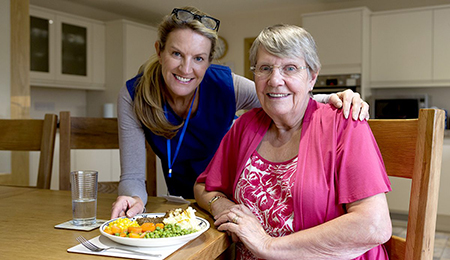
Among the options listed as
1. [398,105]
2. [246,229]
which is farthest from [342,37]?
[246,229]

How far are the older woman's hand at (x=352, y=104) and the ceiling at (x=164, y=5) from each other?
4787 millimetres

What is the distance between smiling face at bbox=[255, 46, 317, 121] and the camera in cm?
123

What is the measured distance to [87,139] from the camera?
1938 millimetres

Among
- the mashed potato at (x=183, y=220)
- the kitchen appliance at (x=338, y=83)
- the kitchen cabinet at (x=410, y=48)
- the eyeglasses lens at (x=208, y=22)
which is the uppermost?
the kitchen cabinet at (x=410, y=48)

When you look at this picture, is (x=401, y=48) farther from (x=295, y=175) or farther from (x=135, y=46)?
(x=295, y=175)

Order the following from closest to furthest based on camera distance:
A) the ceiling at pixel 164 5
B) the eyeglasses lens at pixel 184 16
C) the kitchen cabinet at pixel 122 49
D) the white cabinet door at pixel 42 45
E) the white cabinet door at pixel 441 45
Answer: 1. the eyeglasses lens at pixel 184 16
2. the white cabinet door at pixel 441 45
3. the white cabinet door at pixel 42 45
4. the ceiling at pixel 164 5
5. the kitchen cabinet at pixel 122 49

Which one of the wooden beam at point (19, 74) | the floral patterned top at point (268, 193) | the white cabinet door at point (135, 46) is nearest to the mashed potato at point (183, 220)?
the floral patterned top at point (268, 193)

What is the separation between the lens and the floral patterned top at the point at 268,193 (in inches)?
45.9

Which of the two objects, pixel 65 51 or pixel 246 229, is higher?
pixel 65 51

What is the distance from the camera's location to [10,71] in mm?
3850

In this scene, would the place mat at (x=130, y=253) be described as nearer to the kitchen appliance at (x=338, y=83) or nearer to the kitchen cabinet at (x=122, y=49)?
the kitchen appliance at (x=338, y=83)

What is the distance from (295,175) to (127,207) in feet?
1.74

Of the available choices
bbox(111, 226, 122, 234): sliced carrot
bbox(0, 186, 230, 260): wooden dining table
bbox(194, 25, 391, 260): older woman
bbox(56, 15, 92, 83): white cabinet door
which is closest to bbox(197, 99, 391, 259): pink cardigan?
bbox(194, 25, 391, 260): older woman

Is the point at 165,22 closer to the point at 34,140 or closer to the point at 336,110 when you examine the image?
the point at 336,110
